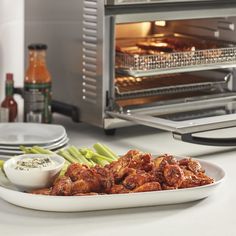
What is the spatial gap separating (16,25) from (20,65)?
0.12 metres

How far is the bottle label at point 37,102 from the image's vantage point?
217cm

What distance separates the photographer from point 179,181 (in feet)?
5.27

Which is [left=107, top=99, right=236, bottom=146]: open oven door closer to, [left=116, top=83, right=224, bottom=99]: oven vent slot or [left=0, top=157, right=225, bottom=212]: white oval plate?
[left=116, top=83, right=224, bottom=99]: oven vent slot

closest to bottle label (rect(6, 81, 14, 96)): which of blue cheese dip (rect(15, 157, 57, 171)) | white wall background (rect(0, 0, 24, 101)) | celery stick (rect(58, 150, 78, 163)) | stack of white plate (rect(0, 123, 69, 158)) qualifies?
stack of white plate (rect(0, 123, 69, 158))

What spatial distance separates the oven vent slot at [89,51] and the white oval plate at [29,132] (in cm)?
15

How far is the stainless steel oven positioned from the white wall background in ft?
0.30

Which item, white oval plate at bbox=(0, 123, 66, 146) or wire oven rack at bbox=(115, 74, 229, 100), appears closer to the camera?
white oval plate at bbox=(0, 123, 66, 146)

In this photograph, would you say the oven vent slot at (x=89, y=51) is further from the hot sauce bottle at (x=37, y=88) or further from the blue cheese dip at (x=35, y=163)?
the blue cheese dip at (x=35, y=163)

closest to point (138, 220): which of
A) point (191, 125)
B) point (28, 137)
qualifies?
point (191, 125)

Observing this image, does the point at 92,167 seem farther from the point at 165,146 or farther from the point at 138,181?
the point at 165,146

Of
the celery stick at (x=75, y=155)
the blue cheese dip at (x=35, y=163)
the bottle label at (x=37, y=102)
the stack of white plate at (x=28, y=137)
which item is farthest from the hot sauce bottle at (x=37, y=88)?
the blue cheese dip at (x=35, y=163)

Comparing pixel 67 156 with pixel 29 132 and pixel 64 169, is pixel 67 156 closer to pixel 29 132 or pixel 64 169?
pixel 64 169

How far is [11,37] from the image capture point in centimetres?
249

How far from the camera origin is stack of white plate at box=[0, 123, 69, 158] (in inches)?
75.2
